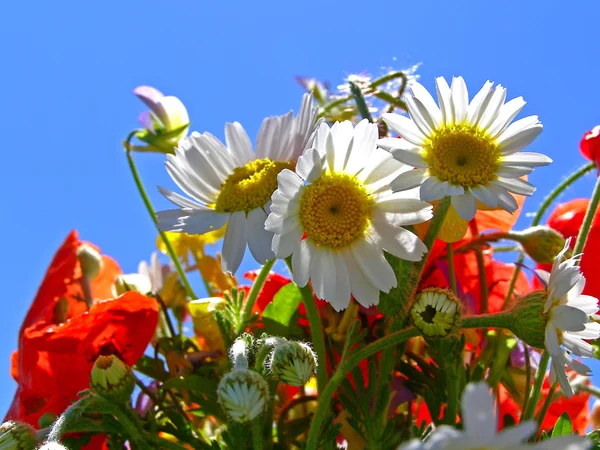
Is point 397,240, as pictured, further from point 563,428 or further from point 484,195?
point 563,428

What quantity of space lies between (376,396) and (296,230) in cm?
14

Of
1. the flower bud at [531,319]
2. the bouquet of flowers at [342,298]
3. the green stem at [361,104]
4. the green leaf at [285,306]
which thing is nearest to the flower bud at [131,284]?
the bouquet of flowers at [342,298]

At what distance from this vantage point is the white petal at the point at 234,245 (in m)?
0.51

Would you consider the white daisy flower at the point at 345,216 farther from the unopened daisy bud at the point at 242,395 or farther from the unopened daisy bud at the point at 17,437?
the unopened daisy bud at the point at 17,437

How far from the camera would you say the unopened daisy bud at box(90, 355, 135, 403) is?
51 centimetres

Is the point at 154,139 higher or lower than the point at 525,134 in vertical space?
higher

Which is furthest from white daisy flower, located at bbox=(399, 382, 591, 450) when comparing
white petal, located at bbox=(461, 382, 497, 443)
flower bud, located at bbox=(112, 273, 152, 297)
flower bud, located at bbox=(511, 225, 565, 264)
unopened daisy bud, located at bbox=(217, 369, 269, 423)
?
flower bud, located at bbox=(112, 273, 152, 297)

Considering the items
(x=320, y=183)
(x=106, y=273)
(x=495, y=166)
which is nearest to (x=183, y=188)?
(x=320, y=183)

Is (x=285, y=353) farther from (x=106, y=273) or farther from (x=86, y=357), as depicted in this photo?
(x=106, y=273)

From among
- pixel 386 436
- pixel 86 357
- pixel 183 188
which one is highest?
pixel 183 188

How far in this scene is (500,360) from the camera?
618 millimetres

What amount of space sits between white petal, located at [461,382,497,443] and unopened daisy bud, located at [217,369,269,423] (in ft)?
0.48

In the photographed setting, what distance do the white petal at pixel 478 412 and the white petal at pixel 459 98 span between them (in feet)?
0.87

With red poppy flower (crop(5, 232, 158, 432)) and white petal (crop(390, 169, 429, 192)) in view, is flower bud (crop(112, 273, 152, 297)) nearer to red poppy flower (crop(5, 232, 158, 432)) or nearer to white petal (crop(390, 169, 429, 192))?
red poppy flower (crop(5, 232, 158, 432))
